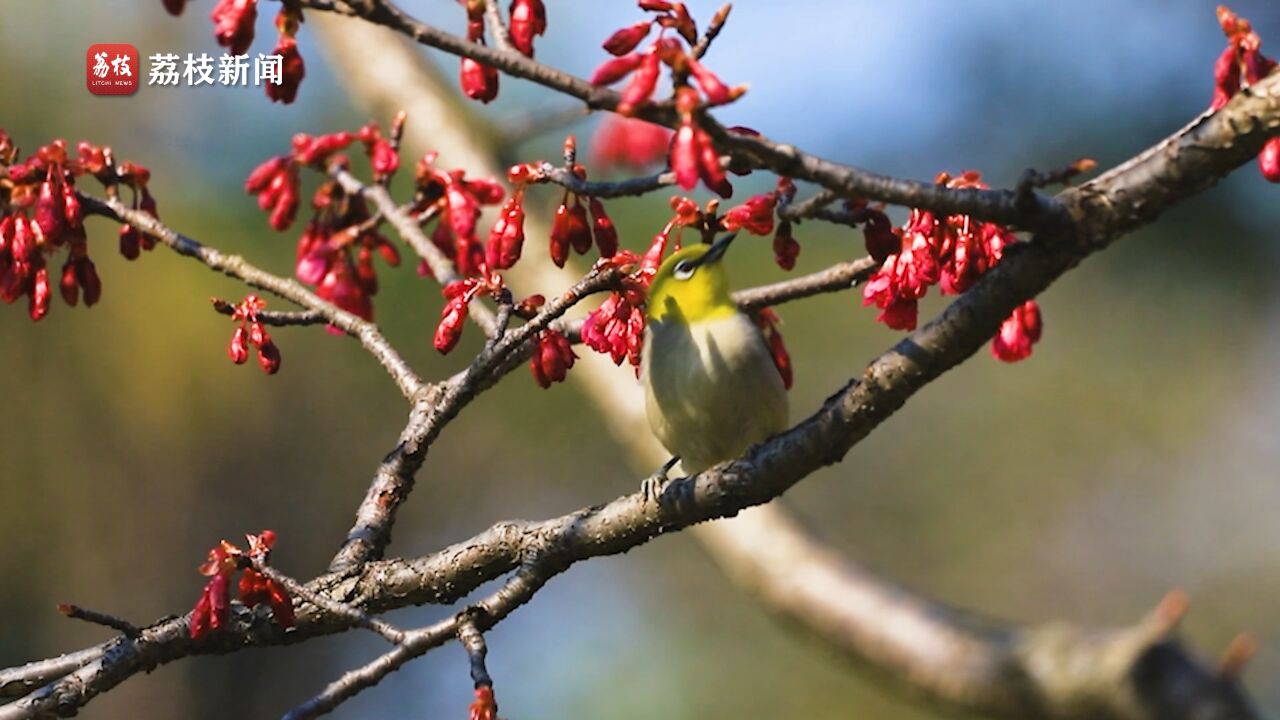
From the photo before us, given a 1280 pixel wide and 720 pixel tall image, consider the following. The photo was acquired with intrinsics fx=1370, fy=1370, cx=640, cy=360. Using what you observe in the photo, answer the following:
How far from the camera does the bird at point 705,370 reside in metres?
2.54

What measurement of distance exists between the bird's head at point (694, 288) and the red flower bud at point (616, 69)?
1210 mm

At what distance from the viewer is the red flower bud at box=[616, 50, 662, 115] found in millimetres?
1276

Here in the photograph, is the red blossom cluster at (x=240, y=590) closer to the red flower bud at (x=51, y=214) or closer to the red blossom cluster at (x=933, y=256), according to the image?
the red flower bud at (x=51, y=214)

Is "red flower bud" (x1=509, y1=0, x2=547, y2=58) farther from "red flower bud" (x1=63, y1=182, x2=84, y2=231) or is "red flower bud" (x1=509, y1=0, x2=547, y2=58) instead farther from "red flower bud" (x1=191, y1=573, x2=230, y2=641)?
"red flower bud" (x1=63, y1=182, x2=84, y2=231)

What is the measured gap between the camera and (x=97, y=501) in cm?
1038

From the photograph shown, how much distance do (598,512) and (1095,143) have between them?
6.34 m

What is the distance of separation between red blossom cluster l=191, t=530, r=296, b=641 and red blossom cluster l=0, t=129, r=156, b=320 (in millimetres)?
755

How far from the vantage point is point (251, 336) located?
228 cm

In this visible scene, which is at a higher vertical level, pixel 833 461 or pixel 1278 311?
pixel 1278 311

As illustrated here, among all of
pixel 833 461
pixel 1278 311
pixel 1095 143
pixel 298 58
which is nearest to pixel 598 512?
pixel 833 461

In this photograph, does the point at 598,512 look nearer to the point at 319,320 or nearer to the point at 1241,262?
the point at 319,320

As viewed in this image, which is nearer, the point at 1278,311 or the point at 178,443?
the point at 1278,311

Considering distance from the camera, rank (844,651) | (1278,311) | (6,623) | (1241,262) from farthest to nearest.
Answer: (6,623) < (1278,311) < (1241,262) < (844,651)

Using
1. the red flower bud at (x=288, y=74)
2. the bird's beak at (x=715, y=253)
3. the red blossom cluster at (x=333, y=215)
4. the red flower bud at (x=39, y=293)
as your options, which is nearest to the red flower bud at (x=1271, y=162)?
the bird's beak at (x=715, y=253)
